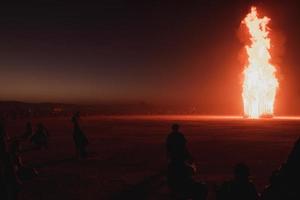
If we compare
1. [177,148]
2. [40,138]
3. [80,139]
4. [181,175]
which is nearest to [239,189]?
[181,175]

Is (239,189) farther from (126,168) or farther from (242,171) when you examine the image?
(126,168)

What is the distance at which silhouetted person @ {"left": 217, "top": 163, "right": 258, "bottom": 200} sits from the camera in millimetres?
6828

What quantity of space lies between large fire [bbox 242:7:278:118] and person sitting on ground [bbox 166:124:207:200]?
5698 cm

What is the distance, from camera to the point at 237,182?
22.6 feet

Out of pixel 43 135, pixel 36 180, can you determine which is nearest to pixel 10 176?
pixel 36 180

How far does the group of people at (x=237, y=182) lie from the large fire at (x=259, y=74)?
5682cm

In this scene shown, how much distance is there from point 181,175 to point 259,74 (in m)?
58.3

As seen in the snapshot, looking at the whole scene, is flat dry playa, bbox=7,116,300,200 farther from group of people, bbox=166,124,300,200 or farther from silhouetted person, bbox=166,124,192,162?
group of people, bbox=166,124,300,200

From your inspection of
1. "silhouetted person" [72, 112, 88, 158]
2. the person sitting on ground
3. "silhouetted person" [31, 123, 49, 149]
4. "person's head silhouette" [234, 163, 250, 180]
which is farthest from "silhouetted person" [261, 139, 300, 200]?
"silhouetted person" [31, 123, 49, 149]

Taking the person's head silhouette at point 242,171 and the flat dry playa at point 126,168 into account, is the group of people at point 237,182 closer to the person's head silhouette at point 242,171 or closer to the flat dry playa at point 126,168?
the person's head silhouette at point 242,171

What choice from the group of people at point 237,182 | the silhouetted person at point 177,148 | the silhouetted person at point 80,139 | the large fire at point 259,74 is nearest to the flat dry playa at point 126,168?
the silhouetted person at point 80,139

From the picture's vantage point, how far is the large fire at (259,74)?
210 ft

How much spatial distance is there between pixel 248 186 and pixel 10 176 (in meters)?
4.00

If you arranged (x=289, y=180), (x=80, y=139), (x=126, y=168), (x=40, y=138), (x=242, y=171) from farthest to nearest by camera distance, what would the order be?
(x=40, y=138), (x=80, y=139), (x=126, y=168), (x=242, y=171), (x=289, y=180)
